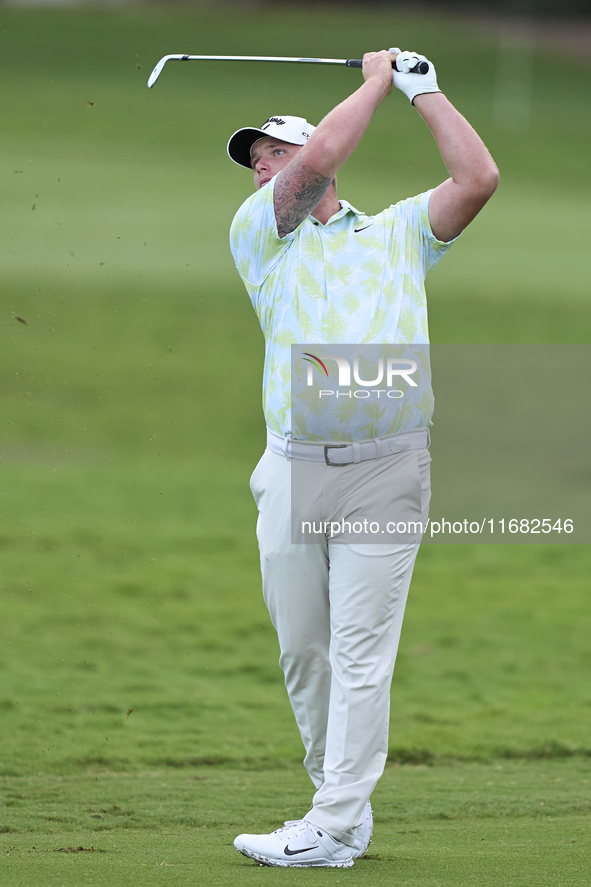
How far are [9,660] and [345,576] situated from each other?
4737 millimetres

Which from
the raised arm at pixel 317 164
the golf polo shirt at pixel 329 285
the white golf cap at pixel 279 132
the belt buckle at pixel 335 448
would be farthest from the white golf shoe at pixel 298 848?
the white golf cap at pixel 279 132

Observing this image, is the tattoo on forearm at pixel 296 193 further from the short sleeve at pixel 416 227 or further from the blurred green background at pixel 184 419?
the blurred green background at pixel 184 419

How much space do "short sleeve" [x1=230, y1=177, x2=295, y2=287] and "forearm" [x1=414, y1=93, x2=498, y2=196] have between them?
512mm

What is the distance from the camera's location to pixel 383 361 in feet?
12.0

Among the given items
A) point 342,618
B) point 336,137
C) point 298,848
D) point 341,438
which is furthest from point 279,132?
point 298,848

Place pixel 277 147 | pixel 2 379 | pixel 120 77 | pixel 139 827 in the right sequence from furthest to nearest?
1. pixel 120 77
2. pixel 2 379
3. pixel 139 827
4. pixel 277 147

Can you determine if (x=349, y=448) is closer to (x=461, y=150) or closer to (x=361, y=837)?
(x=461, y=150)

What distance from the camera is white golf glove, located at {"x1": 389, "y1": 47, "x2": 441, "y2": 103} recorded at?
375cm

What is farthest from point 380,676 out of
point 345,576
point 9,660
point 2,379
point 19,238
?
point 19,238

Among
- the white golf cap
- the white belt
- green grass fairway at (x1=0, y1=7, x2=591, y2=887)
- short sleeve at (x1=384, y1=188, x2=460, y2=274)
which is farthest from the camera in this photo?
green grass fairway at (x1=0, y1=7, x2=591, y2=887)

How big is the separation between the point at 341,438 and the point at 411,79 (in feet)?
3.56

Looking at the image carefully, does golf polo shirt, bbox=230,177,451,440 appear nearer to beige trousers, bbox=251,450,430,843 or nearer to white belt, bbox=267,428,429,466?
white belt, bbox=267,428,429,466

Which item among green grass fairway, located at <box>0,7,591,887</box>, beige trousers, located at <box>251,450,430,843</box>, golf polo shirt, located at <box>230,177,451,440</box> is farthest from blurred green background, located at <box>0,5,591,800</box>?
golf polo shirt, located at <box>230,177,451,440</box>

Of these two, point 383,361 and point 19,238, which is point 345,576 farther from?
point 19,238
